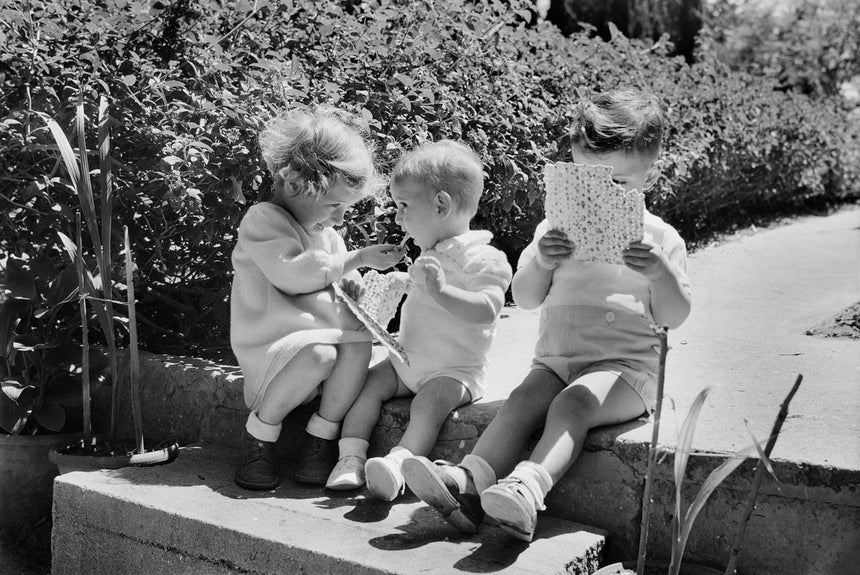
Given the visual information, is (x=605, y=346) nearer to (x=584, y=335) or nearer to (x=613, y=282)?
(x=584, y=335)

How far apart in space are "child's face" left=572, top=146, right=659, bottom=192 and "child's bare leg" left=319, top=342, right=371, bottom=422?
0.90 m

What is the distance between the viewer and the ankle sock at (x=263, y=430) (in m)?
2.95

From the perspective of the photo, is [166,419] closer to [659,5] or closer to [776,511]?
[776,511]

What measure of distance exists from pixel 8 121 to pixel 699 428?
2.47m

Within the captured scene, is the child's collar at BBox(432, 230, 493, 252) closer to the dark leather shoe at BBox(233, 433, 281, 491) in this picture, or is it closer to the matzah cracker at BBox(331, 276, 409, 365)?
the matzah cracker at BBox(331, 276, 409, 365)

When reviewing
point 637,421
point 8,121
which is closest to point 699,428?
point 637,421

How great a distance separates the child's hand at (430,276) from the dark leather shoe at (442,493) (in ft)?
1.63

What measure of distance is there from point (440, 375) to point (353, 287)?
436 millimetres

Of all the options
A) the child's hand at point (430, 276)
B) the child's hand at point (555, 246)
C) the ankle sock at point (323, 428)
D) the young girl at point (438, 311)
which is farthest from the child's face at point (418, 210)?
the ankle sock at point (323, 428)

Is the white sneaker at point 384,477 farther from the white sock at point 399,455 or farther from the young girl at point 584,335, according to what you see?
the young girl at point 584,335

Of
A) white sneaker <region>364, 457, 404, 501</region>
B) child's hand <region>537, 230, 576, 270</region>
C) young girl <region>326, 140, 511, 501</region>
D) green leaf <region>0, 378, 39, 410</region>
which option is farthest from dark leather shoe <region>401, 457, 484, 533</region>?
green leaf <region>0, 378, 39, 410</region>

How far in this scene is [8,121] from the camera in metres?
3.35

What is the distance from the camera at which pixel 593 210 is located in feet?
8.61

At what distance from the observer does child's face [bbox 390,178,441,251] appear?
2928 millimetres
